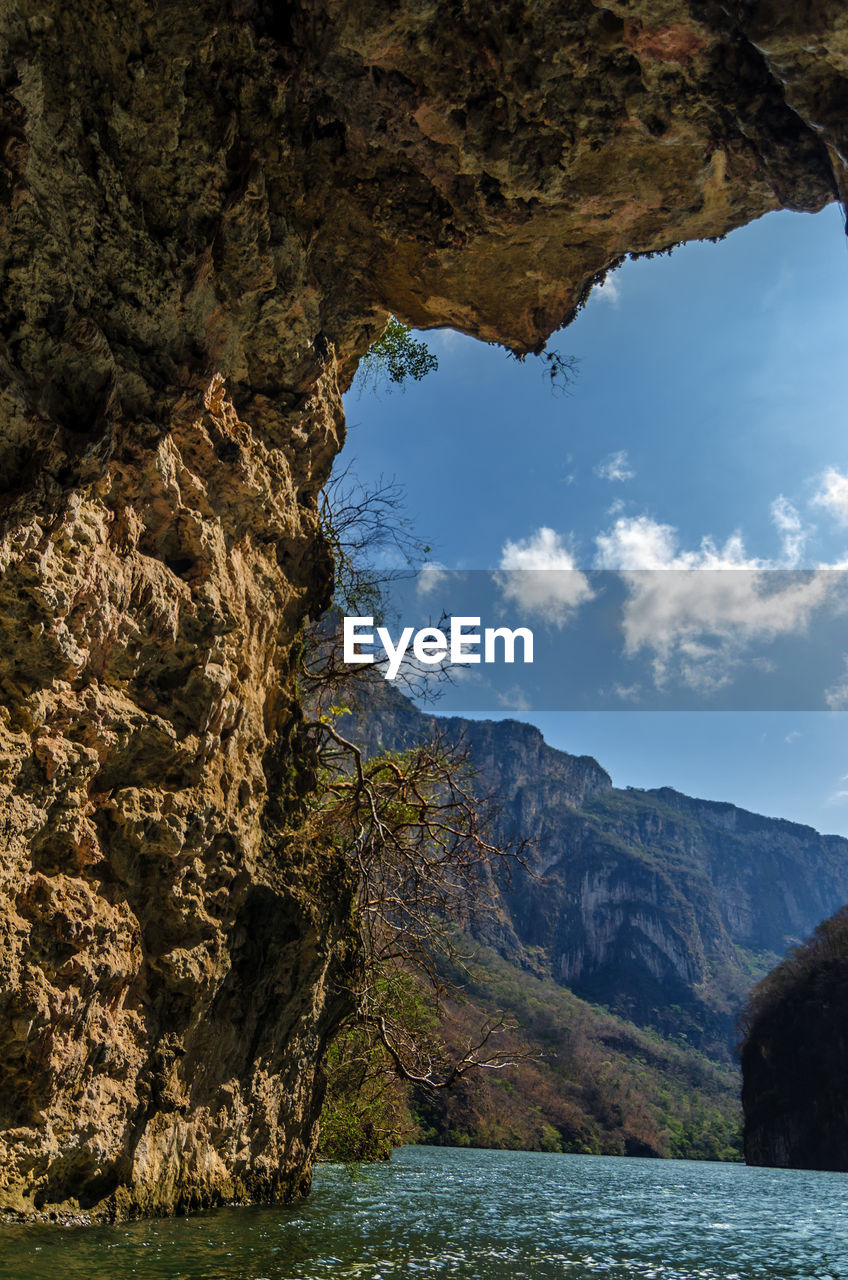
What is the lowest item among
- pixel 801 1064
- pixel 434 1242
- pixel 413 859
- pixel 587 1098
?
pixel 587 1098

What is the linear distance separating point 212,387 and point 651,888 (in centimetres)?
14475

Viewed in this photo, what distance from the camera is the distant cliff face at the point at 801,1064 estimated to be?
46719 millimetres

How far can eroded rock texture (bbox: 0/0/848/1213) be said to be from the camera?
4793 mm

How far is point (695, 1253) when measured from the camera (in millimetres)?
6887

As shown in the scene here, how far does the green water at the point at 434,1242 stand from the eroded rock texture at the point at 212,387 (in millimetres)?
475

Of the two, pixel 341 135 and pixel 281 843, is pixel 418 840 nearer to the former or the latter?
pixel 281 843

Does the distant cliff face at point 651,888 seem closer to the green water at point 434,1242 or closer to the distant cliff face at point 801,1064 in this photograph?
the distant cliff face at point 801,1064

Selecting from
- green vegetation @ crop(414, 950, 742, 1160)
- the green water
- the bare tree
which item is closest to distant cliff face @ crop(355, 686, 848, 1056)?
green vegetation @ crop(414, 950, 742, 1160)

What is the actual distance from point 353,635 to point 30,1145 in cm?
612

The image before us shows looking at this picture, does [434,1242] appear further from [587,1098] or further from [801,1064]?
[587,1098]

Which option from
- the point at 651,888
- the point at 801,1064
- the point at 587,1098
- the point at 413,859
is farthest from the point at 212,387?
the point at 651,888

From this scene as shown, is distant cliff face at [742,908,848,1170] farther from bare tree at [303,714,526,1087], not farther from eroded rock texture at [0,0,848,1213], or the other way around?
eroded rock texture at [0,0,848,1213]

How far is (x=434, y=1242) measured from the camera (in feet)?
19.8

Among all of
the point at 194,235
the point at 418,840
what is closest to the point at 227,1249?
the point at 418,840
